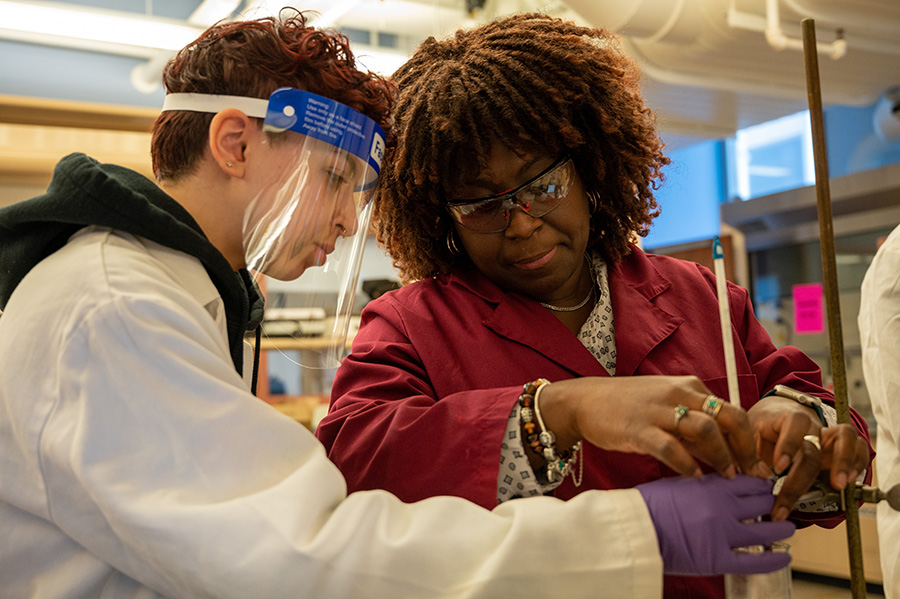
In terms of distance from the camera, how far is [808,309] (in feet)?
13.1

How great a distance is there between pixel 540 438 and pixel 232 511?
1.24 feet

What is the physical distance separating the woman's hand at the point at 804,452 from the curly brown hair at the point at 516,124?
1.63 feet

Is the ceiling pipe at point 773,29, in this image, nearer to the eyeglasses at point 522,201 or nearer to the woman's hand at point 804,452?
the eyeglasses at point 522,201

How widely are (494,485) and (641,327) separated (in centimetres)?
41

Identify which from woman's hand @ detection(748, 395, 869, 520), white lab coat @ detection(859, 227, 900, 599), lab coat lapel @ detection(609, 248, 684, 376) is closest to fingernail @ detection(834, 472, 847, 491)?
woman's hand @ detection(748, 395, 869, 520)

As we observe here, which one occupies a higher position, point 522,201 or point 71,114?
point 71,114

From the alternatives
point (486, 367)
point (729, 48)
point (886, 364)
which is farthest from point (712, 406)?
point (729, 48)

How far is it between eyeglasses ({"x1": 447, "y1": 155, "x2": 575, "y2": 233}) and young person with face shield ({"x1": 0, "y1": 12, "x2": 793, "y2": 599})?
433 mm

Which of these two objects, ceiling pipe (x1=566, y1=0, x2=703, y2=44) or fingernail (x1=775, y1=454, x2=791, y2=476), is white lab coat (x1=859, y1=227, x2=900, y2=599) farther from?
ceiling pipe (x1=566, y1=0, x2=703, y2=44)

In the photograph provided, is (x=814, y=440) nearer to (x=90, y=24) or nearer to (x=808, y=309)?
(x=90, y=24)

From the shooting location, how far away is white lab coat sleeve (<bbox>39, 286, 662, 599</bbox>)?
0.71 m

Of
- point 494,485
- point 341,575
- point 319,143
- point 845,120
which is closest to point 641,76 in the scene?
point 319,143

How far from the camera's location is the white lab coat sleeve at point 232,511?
0.71 metres

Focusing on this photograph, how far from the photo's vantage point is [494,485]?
0.96 metres
